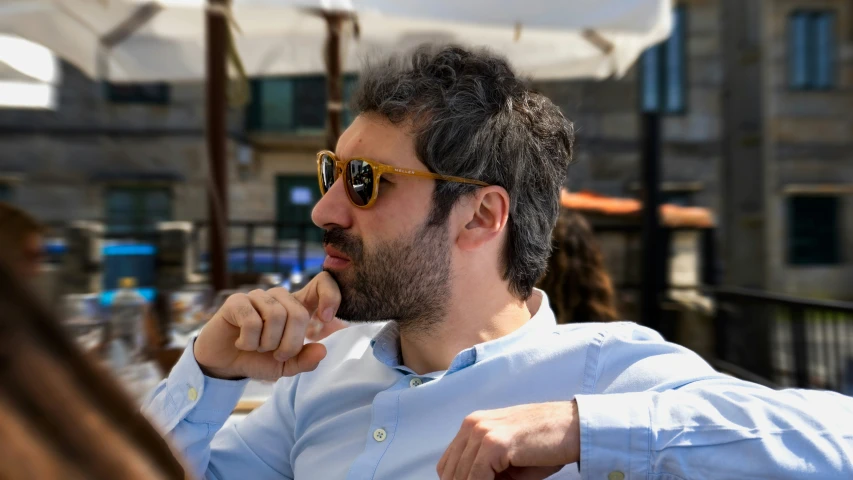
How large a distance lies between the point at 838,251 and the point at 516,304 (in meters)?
13.3

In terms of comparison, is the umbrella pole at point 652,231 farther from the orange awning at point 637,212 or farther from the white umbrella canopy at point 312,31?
the orange awning at point 637,212

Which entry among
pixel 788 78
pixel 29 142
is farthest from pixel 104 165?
pixel 788 78

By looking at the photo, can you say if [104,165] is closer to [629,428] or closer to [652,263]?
[652,263]

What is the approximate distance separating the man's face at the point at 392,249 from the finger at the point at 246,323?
A: 24cm

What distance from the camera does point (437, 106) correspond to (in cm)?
174

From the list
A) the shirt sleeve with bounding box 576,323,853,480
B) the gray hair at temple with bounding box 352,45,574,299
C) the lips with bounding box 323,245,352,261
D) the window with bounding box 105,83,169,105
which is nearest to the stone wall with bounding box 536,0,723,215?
the window with bounding box 105,83,169,105

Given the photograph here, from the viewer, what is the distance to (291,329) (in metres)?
1.52

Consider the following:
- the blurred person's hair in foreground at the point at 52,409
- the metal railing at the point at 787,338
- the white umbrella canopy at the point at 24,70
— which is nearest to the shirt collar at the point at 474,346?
the blurred person's hair in foreground at the point at 52,409

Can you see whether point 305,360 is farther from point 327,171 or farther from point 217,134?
point 217,134

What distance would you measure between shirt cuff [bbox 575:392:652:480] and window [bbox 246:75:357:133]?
13662 millimetres

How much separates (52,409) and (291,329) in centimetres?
115

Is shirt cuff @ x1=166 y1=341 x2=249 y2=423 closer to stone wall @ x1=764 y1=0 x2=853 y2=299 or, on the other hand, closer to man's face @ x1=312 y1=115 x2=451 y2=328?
man's face @ x1=312 y1=115 x2=451 y2=328

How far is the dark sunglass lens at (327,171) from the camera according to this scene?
1812 mm

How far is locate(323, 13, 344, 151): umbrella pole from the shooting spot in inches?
175
